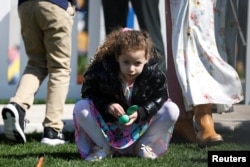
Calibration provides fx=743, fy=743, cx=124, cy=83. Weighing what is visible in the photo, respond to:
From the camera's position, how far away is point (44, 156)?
10.9 ft

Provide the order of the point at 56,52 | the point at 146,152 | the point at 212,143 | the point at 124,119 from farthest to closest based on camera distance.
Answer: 1. the point at 56,52
2. the point at 212,143
3. the point at 146,152
4. the point at 124,119

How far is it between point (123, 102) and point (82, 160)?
0.31 metres

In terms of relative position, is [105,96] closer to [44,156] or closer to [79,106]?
[79,106]

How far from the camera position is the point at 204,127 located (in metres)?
3.65

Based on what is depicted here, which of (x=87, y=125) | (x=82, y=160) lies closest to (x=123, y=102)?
(x=87, y=125)

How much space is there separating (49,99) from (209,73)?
0.84m

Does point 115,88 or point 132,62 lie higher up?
point 132,62

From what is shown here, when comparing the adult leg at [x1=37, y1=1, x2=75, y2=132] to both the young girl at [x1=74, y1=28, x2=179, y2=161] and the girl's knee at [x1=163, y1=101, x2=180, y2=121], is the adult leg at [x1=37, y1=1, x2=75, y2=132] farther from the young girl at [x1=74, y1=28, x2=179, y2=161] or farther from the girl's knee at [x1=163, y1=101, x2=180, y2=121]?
the girl's knee at [x1=163, y1=101, x2=180, y2=121]

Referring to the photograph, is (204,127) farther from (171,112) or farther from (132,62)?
(132,62)

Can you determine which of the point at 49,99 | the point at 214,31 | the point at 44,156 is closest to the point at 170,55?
the point at 214,31

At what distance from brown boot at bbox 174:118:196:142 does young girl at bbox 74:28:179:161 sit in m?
0.54

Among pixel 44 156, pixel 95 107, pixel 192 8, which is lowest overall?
pixel 44 156

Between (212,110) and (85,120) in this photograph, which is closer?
(85,120)

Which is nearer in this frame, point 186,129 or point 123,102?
point 123,102
